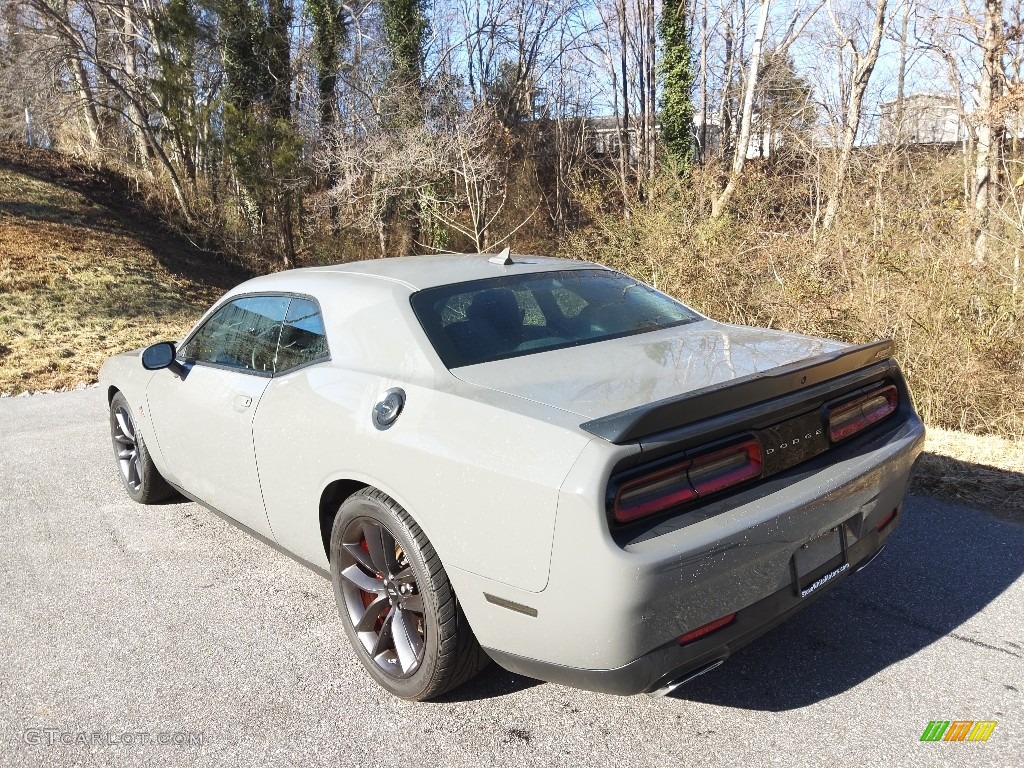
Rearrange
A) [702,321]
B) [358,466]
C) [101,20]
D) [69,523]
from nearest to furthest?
[358,466], [702,321], [69,523], [101,20]

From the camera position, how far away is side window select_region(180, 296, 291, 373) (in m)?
3.56

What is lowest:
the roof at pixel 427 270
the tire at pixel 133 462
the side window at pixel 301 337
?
the tire at pixel 133 462

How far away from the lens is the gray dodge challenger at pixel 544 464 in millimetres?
2176

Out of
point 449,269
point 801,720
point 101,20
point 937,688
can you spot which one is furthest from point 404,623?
point 101,20

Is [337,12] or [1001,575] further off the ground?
[337,12]

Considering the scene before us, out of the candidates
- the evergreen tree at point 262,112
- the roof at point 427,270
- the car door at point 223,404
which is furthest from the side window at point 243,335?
the evergreen tree at point 262,112

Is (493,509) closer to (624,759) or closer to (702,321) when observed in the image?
(624,759)

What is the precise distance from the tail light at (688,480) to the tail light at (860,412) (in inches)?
18.5

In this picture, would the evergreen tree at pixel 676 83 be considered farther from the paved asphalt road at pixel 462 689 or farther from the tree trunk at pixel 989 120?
the paved asphalt road at pixel 462 689

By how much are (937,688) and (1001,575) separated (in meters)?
1.10

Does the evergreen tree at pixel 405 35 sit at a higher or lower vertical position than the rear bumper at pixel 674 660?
higher

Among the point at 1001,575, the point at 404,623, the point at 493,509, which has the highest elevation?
the point at 493,509

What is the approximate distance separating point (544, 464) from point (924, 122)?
1489 centimetres

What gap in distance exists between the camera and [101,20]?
2256cm
